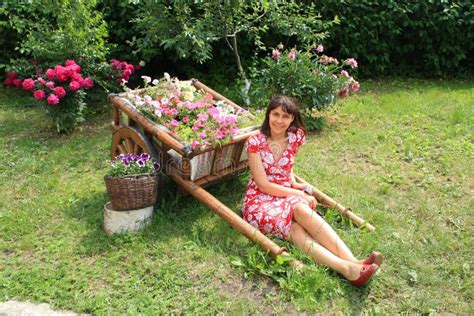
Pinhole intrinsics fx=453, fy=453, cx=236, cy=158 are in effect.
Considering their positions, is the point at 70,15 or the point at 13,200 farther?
the point at 70,15

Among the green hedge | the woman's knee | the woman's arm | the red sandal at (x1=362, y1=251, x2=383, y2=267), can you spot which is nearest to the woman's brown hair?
the woman's arm

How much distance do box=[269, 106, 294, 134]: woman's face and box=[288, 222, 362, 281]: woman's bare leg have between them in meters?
0.74

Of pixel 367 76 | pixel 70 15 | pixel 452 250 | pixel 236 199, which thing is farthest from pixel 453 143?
pixel 70 15

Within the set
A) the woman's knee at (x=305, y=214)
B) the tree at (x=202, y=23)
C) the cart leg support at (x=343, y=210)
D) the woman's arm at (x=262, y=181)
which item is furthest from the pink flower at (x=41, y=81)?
the woman's knee at (x=305, y=214)

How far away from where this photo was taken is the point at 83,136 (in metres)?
5.40

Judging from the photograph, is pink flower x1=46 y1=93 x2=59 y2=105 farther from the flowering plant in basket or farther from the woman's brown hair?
the woman's brown hair

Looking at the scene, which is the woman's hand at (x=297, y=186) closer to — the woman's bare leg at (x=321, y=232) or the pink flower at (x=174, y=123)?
the woman's bare leg at (x=321, y=232)

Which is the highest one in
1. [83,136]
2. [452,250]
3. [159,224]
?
[452,250]

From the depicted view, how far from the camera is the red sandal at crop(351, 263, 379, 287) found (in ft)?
9.32

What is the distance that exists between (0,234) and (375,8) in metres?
6.63

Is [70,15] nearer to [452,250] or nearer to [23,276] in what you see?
[23,276]

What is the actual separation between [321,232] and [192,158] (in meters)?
1.13

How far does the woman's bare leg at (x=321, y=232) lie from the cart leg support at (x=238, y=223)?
0.24 m

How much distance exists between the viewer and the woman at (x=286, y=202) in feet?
10.0
